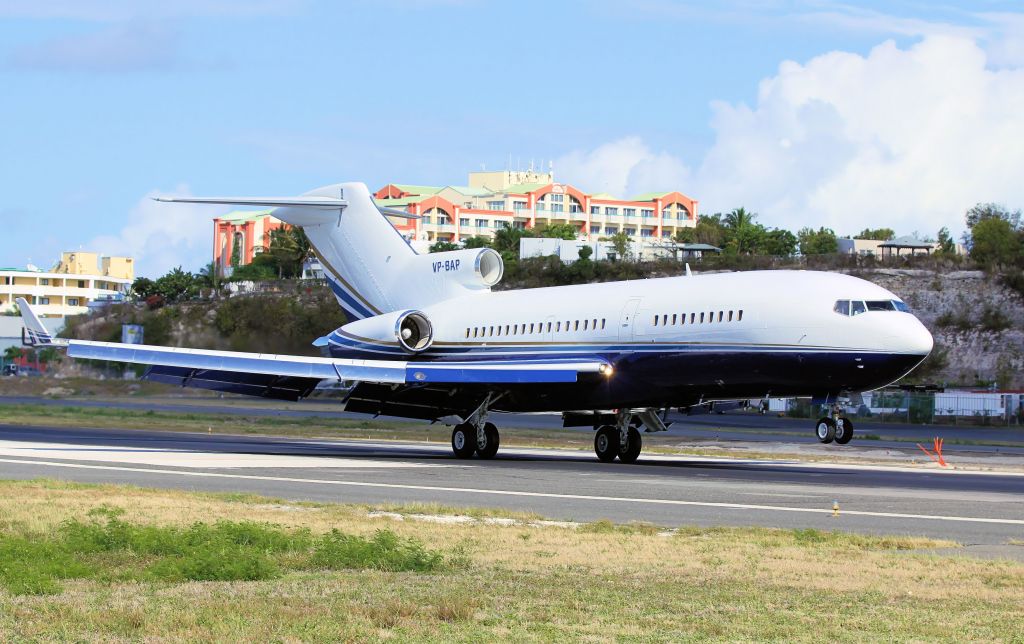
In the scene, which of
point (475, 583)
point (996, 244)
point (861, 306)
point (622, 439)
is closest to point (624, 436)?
point (622, 439)

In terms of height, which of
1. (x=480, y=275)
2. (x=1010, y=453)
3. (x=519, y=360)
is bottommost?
(x=1010, y=453)

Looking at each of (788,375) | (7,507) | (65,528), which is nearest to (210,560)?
(65,528)

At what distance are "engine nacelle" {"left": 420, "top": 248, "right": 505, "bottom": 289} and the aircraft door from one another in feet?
23.3

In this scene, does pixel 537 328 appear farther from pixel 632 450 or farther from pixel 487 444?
pixel 632 450

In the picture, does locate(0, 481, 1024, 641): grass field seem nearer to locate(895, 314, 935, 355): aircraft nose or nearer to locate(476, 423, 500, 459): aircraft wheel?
locate(895, 314, 935, 355): aircraft nose

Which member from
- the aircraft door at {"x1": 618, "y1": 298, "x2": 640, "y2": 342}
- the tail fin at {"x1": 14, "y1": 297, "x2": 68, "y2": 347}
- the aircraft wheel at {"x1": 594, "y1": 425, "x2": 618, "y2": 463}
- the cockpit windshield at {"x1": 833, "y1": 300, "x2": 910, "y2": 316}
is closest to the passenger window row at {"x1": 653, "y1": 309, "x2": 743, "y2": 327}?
the aircraft door at {"x1": 618, "y1": 298, "x2": 640, "y2": 342}

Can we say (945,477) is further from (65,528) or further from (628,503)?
(65,528)

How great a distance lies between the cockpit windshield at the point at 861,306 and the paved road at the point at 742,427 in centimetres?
1476

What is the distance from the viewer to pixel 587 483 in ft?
83.2

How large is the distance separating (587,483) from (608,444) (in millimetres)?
8921

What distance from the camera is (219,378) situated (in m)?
35.2

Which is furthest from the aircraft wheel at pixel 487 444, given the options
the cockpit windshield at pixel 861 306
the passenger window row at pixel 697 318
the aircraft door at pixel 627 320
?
the cockpit windshield at pixel 861 306

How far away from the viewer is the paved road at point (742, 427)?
49969 millimetres

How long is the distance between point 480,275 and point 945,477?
15.0 metres
